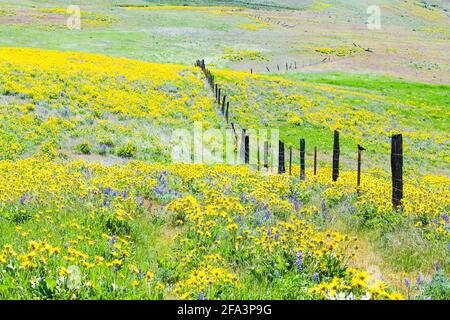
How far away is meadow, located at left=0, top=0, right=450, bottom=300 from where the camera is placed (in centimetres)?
516

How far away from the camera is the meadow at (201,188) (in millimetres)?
5160

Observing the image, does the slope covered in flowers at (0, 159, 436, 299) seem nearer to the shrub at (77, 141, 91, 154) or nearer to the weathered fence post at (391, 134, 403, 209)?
the weathered fence post at (391, 134, 403, 209)

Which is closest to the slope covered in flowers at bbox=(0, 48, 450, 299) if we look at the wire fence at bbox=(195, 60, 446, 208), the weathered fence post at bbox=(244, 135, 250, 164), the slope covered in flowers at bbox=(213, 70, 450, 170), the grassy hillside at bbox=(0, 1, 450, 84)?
the wire fence at bbox=(195, 60, 446, 208)

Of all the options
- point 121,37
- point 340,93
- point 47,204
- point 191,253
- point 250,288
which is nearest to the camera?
point 250,288

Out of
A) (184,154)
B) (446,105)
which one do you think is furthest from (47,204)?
(446,105)

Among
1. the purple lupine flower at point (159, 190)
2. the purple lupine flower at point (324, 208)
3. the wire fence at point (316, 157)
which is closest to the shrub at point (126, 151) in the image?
the wire fence at point (316, 157)

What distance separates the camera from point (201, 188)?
1072 centimetres

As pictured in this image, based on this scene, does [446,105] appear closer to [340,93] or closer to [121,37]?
[340,93]

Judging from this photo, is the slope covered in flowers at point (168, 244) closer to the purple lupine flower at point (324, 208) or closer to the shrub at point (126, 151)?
the purple lupine flower at point (324, 208)

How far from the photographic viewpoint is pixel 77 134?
73.5 ft

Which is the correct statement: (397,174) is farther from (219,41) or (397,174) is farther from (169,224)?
(219,41)

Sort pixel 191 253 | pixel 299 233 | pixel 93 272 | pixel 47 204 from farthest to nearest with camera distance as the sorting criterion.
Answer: pixel 47 204 < pixel 299 233 < pixel 191 253 < pixel 93 272

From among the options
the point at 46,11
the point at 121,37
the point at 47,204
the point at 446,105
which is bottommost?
the point at 446,105

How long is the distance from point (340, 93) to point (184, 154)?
34.4m
